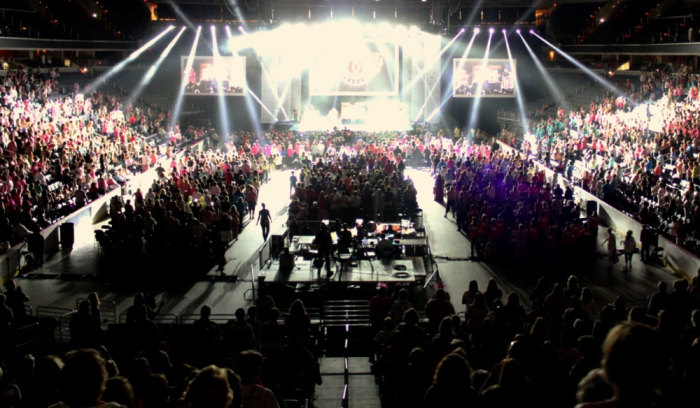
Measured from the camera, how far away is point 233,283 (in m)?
13.9

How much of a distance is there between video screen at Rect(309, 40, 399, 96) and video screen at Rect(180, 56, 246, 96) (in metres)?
4.77

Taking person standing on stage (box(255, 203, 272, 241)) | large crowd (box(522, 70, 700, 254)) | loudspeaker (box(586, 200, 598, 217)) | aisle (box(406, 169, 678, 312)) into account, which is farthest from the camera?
loudspeaker (box(586, 200, 598, 217))

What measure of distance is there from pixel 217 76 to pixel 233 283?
25.2 meters

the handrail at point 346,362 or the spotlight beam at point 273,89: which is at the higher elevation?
the spotlight beam at point 273,89

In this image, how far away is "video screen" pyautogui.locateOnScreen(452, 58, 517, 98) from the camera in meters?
37.2

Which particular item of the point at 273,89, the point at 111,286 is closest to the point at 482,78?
the point at 273,89

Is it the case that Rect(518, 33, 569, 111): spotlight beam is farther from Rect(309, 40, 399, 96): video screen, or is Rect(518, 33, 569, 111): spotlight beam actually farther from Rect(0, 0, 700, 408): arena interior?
Rect(309, 40, 399, 96): video screen

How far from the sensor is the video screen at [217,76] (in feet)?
122

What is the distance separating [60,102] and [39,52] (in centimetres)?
1148

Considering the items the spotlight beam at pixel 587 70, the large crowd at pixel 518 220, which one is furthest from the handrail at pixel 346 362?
the spotlight beam at pixel 587 70

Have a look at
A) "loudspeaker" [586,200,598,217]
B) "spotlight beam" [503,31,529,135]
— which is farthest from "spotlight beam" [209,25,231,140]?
"loudspeaker" [586,200,598,217]

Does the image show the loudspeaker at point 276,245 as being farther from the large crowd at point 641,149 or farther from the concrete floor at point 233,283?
the large crowd at point 641,149

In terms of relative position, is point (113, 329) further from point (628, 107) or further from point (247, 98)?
point (247, 98)

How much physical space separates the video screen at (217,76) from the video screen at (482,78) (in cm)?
1162
